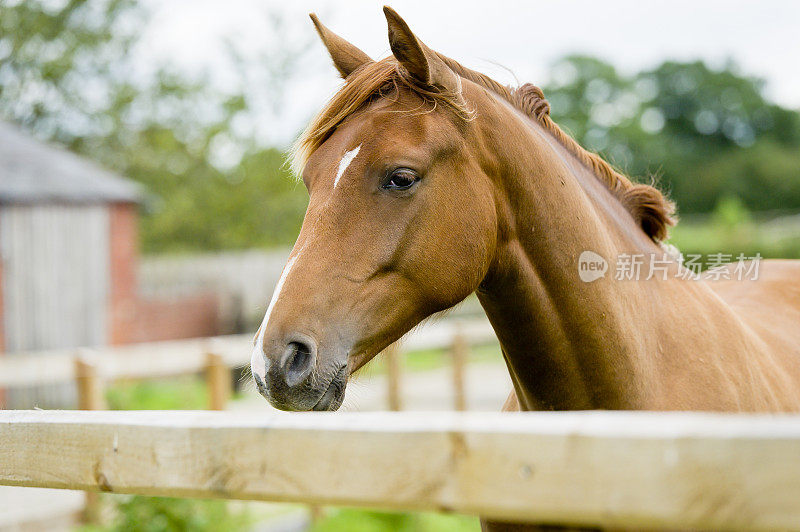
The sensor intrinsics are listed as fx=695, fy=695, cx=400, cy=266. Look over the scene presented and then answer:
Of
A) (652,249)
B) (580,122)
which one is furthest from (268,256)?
(580,122)

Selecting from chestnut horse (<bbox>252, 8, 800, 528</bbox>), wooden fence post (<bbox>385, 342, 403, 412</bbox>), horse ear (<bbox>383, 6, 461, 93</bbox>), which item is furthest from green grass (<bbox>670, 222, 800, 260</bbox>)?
horse ear (<bbox>383, 6, 461, 93</bbox>)

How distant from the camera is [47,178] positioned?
1317 centimetres

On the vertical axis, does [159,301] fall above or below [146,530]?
above

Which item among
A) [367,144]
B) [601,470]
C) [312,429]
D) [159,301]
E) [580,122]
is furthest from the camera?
[580,122]

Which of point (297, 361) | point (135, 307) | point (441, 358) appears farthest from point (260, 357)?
point (441, 358)

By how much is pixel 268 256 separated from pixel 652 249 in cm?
1609

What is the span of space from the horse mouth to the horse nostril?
0.10 m

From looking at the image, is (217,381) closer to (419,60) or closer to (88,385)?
(88,385)

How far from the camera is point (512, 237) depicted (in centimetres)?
226

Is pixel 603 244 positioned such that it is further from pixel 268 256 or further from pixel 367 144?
pixel 268 256

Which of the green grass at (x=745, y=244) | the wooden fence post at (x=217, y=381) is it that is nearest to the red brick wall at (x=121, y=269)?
the wooden fence post at (x=217, y=381)

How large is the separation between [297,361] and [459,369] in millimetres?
6534

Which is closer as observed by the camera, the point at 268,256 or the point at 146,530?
the point at 146,530

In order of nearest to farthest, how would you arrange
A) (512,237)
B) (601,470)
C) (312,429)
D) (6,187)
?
(601,470) < (312,429) < (512,237) < (6,187)
